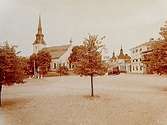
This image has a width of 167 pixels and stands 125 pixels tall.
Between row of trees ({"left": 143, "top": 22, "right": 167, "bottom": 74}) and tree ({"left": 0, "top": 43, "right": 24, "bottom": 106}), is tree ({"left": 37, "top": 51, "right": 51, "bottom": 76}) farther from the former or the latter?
tree ({"left": 0, "top": 43, "right": 24, "bottom": 106})

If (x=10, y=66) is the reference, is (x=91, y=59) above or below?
above

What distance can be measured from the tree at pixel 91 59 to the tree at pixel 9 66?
1822 millimetres

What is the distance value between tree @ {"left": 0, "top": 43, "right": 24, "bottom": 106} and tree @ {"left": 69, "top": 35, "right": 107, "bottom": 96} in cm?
182

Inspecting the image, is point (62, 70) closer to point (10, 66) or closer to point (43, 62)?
point (43, 62)

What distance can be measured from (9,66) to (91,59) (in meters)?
2.44

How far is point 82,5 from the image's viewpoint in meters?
7.28

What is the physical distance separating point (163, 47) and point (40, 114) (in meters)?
5.49

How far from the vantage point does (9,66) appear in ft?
27.2

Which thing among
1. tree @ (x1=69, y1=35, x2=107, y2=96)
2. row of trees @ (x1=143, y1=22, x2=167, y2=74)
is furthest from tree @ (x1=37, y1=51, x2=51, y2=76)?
tree @ (x1=69, y1=35, x2=107, y2=96)

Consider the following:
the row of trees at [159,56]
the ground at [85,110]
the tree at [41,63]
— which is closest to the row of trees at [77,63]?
the ground at [85,110]

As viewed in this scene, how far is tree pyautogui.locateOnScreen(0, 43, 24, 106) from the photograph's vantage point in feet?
27.2

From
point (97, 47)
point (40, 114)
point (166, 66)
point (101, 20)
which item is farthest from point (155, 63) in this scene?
point (40, 114)

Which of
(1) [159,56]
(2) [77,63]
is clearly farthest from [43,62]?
(2) [77,63]

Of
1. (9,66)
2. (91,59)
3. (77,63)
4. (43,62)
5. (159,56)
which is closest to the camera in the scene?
(9,66)
